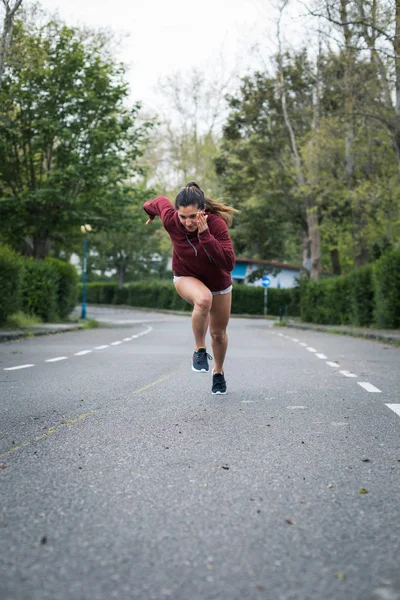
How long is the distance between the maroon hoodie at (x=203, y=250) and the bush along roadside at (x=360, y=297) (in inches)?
609

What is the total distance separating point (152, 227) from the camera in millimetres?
73625

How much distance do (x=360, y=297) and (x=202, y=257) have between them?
66.5 feet

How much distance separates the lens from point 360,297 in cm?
2655

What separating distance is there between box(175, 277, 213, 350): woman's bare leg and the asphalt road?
68cm

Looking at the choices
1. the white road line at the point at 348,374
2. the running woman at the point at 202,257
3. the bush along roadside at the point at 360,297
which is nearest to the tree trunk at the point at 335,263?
the bush along roadside at the point at 360,297

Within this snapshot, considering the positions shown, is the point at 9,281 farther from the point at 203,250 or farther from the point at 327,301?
the point at 327,301

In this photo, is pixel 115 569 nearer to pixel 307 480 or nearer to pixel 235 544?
pixel 235 544

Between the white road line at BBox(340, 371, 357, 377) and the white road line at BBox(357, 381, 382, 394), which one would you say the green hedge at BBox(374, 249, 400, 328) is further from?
the white road line at BBox(357, 381, 382, 394)

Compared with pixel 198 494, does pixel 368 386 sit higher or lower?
higher

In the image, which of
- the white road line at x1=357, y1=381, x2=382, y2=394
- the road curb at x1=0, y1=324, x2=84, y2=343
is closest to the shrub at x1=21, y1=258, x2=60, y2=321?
the road curb at x1=0, y1=324, x2=84, y2=343

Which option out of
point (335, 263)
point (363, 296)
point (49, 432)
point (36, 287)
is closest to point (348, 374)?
point (49, 432)

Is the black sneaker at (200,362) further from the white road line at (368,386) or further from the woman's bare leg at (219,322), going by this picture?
the white road line at (368,386)

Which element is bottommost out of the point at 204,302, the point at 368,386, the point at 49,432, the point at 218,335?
the point at 49,432

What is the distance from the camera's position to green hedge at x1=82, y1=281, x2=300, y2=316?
54.2 m
